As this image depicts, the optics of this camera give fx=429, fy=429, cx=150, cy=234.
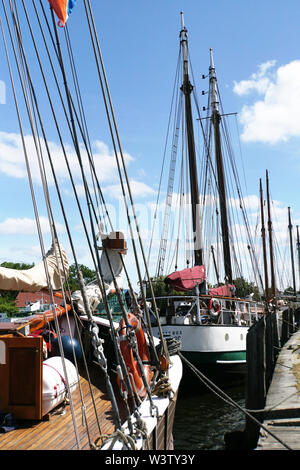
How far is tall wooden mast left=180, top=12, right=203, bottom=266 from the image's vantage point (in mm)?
19725

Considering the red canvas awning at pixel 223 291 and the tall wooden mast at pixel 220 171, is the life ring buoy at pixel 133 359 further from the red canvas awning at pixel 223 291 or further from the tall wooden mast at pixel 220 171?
the tall wooden mast at pixel 220 171

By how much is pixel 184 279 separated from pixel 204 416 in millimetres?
4953

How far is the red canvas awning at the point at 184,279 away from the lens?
50.6 feet

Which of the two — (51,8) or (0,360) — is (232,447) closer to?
(0,360)

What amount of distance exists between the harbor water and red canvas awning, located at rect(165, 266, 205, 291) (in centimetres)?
318

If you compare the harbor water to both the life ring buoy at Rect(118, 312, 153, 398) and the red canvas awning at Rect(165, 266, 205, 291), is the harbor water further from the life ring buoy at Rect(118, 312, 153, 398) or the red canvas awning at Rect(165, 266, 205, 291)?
the life ring buoy at Rect(118, 312, 153, 398)

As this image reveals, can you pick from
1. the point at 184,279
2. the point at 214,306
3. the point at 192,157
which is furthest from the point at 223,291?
the point at 192,157

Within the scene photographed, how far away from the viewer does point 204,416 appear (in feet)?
39.2

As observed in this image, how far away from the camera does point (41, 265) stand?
20.5 feet
